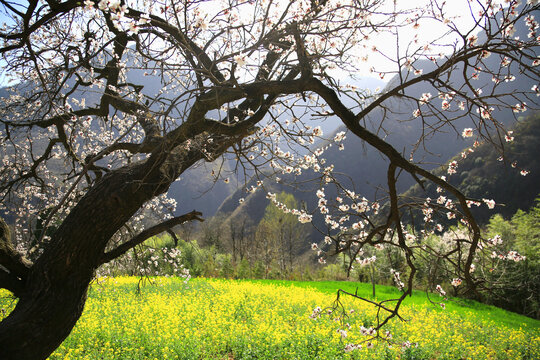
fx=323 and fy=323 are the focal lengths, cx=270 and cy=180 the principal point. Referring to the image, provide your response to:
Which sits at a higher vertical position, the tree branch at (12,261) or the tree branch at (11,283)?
the tree branch at (12,261)

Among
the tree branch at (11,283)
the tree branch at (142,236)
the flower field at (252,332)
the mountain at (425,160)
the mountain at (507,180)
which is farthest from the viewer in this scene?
the mountain at (425,160)

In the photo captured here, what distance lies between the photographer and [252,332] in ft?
23.2

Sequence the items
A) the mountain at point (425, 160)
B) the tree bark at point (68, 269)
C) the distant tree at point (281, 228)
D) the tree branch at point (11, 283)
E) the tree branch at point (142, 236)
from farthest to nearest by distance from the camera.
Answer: the mountain at point (425, 160) < the distant tree at point (281, 228) < the tree branch at point (142, 236) < the tree branch at point (11, 283) < the tree bark at point (68, 269)

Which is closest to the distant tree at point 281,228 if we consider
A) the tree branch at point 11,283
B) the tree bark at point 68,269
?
the tree bark at point 68,269

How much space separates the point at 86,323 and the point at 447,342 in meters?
8.21

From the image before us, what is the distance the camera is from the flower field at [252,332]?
602 cm

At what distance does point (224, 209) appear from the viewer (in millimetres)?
81250

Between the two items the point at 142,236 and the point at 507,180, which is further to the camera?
the point at 507,180

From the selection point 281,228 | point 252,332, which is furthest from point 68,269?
point 281,228

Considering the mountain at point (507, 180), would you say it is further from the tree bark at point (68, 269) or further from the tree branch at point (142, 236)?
the tree bark at point (68, 269)

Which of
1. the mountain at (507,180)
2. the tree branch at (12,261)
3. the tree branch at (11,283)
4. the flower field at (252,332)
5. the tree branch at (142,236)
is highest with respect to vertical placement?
the mountain at (507,180)

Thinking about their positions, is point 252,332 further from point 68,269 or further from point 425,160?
point 425,160

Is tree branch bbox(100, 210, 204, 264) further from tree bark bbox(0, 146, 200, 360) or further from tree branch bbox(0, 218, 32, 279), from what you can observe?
tree branch bbox(0, 218, 32, 279)

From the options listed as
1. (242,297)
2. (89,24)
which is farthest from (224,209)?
(89,24)
